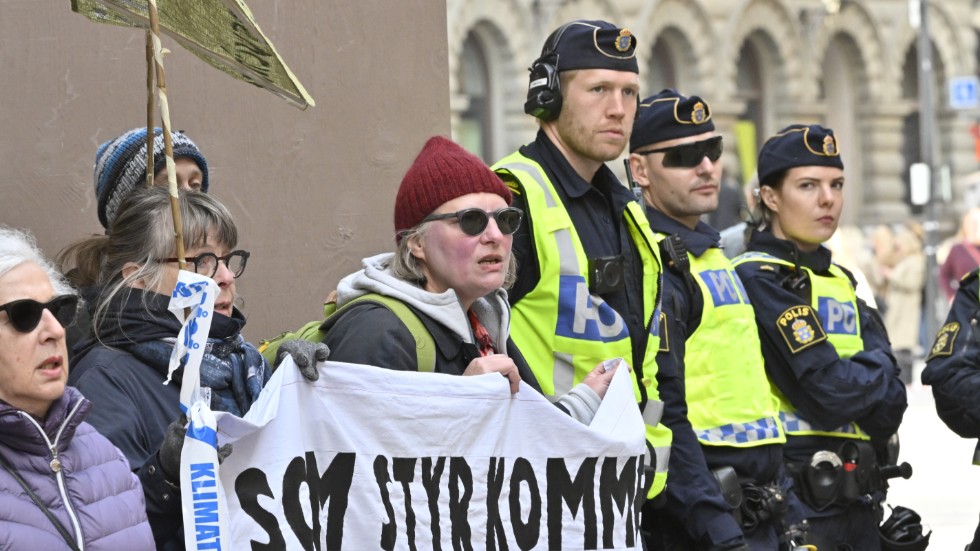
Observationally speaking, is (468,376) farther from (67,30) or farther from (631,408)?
(67,30)

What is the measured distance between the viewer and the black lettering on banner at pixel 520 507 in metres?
4.29

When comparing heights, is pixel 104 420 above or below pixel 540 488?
above

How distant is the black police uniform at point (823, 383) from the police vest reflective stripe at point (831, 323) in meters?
0.02

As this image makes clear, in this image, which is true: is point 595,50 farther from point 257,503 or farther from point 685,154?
point 257,503

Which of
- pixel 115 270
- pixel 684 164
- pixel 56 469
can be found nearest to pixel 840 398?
pixel 684 164

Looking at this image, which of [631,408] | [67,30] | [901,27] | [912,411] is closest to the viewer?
[631,408]

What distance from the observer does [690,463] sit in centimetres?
507

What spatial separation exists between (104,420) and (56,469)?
43 centimetres

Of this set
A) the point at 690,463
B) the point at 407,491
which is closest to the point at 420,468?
the point at 407,491

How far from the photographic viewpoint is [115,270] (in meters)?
4.18

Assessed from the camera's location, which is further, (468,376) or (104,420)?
(468,376)

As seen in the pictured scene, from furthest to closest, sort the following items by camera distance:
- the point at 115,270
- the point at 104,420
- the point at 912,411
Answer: the point at 912,411 < the point at 115,270 < the point at 104,420

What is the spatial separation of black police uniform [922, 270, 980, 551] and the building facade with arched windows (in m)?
17.3

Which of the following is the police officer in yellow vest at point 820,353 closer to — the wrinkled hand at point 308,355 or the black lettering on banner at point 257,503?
the wrinkled hand at point 308,355
